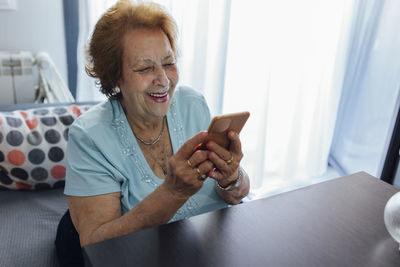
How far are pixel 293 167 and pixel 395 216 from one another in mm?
1685

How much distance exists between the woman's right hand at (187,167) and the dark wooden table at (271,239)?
0.28 feet

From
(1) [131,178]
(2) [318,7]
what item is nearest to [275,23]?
(2) [318,7]

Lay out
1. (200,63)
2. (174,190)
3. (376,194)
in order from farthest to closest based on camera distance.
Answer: (200,63) → (376,194) → (174,190)

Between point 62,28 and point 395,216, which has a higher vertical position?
point 62,28

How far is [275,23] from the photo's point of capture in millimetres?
1940

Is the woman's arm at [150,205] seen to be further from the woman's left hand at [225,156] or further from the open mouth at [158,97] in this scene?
the open mouth at [158,97]

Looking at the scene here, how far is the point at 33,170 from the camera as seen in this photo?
1.36m

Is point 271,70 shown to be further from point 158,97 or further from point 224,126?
point 224,126

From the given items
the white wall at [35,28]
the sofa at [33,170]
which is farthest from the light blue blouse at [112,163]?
the white wall at [35,28]

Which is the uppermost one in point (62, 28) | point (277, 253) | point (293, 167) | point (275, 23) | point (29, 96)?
point (275, 23)

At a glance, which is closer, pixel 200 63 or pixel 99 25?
pixel 99 25

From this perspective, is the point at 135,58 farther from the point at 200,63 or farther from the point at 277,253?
the point at 200,63

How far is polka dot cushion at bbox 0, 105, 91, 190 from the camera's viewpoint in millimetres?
1332

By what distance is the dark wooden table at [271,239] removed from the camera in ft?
2.08
